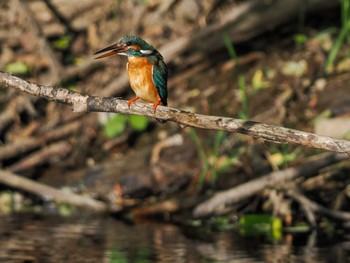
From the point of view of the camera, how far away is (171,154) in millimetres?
9219

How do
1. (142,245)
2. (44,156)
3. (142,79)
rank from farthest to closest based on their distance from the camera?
1. (44,156)
2. (142,245)
3. (142,79)

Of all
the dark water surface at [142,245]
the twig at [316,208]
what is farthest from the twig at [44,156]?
the twig at [316,208]

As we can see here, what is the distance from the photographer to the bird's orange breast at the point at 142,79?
17.1ft

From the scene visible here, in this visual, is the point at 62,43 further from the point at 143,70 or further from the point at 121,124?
the point at 143,70

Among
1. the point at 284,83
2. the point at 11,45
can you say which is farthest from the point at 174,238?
the point at 11,45

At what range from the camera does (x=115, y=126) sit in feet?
32.1

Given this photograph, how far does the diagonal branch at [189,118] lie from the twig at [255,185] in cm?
286

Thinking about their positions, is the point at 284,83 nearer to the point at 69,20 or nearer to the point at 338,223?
the point at 338,223

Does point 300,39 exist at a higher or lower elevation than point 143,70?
higher

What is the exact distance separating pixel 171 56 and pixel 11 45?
2334 millimetres

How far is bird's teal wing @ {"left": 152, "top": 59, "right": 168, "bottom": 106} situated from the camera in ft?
17.1

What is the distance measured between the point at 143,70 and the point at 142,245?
2.12m

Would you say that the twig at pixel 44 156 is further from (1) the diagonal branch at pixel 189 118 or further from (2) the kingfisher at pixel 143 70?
(1) the diagonal branch at pixel 189 118

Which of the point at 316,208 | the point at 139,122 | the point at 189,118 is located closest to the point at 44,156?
the point at 139,122
